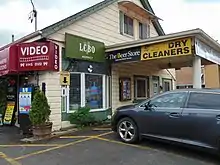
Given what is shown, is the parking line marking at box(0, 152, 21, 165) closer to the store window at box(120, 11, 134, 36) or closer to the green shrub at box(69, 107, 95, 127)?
the green shrub at box(69, 107, 95, 127)

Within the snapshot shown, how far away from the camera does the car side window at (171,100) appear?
6.91 meters

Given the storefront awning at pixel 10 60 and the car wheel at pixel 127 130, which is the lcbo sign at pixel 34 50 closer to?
the storefront awning at pixel 10 60

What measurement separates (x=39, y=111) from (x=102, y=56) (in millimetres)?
4602

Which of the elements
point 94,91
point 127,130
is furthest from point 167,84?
point 127,130

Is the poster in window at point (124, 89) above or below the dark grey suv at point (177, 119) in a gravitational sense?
above

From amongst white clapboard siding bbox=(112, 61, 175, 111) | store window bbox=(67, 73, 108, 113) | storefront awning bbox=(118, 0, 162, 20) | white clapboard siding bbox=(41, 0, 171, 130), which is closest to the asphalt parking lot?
white clapboard siding bbox=(41, 0, 171, 130)

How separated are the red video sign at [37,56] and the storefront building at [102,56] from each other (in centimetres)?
4

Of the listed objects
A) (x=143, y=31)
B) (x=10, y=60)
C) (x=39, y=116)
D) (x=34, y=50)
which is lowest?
(x=39, y=116)

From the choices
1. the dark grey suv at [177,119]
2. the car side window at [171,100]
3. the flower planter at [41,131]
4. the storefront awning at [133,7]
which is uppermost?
the storefront awning at [133,7]

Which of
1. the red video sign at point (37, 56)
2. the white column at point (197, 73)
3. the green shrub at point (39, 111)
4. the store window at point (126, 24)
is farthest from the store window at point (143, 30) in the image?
the green shrub at point (39, 111)

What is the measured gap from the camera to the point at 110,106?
1325 centimetres

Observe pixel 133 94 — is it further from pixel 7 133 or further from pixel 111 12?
pixel 7 133

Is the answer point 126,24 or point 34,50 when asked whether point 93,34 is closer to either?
point 34,50

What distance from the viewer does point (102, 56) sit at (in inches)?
488
